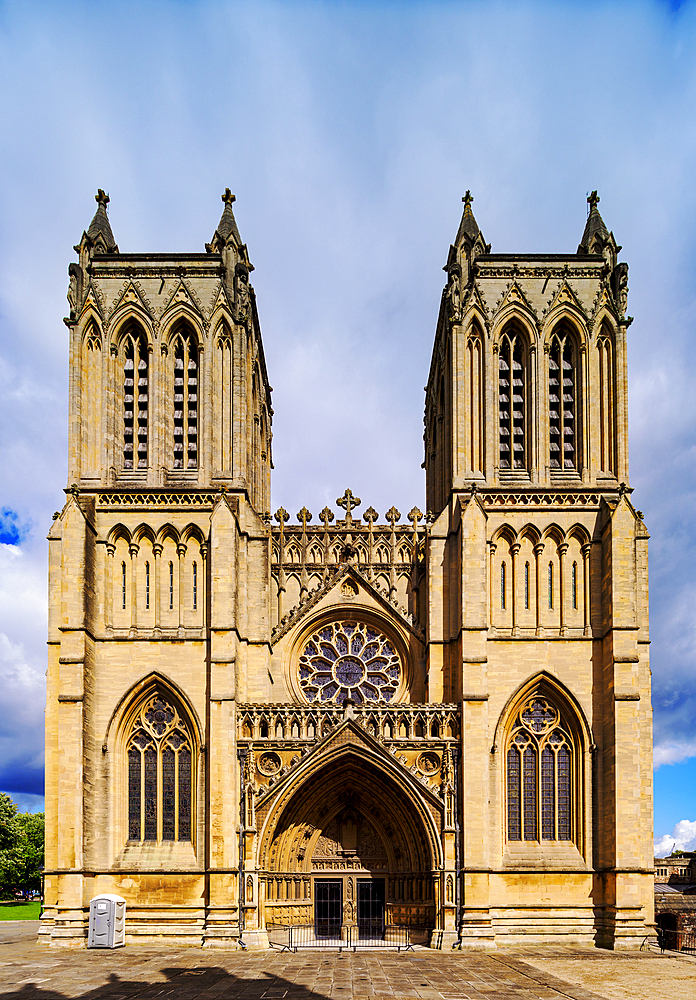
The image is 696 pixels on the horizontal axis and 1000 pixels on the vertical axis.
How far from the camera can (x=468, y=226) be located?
32.8 meters

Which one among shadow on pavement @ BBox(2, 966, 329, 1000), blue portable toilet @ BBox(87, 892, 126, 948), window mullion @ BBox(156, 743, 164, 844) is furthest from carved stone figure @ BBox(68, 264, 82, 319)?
shadow on pavement @ BBox(2, 966, 329, 1000)

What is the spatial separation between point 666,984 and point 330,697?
13.4m

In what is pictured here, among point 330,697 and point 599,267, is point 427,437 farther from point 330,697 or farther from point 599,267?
point 330,697

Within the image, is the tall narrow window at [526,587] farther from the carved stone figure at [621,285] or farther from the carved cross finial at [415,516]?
the carved stone figure at [621,285]

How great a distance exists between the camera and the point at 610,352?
31.0 meters

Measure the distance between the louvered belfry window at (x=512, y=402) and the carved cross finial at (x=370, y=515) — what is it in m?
4.74

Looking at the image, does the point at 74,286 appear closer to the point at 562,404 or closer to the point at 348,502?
the point at 348,502

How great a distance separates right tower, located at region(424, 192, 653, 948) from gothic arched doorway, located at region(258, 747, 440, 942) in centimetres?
152

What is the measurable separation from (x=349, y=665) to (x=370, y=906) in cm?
749

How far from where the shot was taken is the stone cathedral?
26609 mm

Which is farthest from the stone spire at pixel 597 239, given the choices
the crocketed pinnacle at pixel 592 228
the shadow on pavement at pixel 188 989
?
the shadow on pavement at pixel 188 989

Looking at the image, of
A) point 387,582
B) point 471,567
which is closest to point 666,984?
point 471,567

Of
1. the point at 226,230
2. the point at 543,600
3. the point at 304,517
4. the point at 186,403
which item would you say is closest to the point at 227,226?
the point at 226,230

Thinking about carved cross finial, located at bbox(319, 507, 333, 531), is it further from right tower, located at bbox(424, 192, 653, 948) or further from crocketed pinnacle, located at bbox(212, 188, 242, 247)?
crocketed pinnacle, located at bbox(212, 188, 242, 247)
